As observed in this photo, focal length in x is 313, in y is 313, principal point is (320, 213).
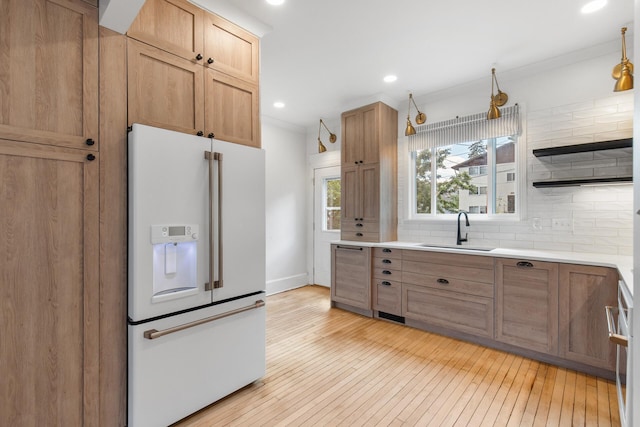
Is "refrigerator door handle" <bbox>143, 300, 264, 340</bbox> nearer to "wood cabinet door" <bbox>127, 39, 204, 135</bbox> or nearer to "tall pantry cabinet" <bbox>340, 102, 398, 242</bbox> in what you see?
"wood cabinet door" <bbox>127, 39, 204, 135</bbox>

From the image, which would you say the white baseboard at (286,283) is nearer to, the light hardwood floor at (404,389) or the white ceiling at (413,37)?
the light hardwood floor at (404,389)

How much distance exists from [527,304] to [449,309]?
2.38ft

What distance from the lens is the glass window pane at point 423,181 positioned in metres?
4.26

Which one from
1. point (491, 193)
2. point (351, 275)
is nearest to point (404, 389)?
point (351, 275)

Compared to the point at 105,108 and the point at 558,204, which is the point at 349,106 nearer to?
the point at 558,204

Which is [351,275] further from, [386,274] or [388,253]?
[388,253]

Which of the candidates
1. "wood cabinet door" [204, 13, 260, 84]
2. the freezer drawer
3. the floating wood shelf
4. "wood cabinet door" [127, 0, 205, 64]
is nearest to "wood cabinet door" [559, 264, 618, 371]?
the floating wood shelf

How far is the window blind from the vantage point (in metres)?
3.48

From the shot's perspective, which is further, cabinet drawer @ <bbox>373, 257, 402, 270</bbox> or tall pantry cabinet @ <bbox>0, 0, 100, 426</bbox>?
cabinet drawer @ <bbox>373, 257, 402, 270</bbox>

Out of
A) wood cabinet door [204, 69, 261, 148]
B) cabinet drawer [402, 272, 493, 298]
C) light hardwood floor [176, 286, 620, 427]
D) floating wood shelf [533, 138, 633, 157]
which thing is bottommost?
light hardwood floor [176, 286, 620, 427]

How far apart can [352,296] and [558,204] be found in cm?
252

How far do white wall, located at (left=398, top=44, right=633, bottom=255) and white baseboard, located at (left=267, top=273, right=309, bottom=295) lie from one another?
305 centimetres

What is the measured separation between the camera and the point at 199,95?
2.21m

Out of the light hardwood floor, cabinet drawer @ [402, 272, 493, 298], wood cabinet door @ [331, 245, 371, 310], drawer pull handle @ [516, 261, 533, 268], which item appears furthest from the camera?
wood cabinet door @ [331, 245, 371, 310]
